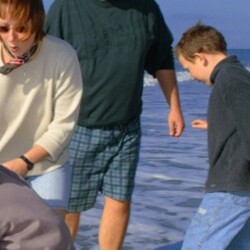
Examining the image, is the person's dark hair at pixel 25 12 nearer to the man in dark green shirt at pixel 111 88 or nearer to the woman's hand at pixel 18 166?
the woman's hand at pixel 18 166

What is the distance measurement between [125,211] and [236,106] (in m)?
1.25

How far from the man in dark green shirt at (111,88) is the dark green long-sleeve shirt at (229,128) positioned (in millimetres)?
702

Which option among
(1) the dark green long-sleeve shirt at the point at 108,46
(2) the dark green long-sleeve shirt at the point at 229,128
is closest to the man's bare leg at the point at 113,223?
(1) the dark green long-sleeve shirt at the point at 108,46

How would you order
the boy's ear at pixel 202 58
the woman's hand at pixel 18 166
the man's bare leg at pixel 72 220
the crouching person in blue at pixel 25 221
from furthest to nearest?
the man's bare leg at pixel 72 220 < the boy's ear at pixel 202 58 < the woman's hand at pixel 18 166 < the crouching person in blue at pixel 25 221

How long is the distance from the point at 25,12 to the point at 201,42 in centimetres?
111

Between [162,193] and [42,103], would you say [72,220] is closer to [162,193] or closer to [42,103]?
[42,103]

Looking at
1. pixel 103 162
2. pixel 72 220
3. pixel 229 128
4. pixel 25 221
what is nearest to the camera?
pixel 25 221

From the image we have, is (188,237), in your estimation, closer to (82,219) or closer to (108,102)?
(108,102)

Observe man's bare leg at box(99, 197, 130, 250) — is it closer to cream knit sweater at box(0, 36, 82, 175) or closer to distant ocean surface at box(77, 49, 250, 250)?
distant ocean surface at box(77, 49, 250, 250)

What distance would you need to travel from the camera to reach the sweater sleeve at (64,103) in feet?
10.6

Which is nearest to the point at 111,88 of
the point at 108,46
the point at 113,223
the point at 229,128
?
the point at 108,46

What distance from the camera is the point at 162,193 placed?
710cm

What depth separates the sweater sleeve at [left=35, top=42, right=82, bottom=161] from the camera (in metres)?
3.23

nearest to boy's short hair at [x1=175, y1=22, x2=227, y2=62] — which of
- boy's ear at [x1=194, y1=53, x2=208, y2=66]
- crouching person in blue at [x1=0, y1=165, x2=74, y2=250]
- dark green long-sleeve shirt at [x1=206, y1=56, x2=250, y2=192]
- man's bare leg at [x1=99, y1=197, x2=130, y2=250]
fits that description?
boy's ear at [x1=194, y1=53, x2=208, y2=66]
